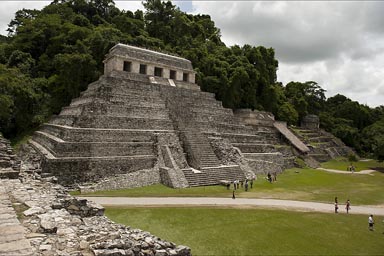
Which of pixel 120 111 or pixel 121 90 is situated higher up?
pixel 121 90

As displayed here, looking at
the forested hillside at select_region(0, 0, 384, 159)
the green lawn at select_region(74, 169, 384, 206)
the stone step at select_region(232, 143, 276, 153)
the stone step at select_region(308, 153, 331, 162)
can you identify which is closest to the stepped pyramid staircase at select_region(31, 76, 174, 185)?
the green lawn at select_region(74, 169, 384, 206)

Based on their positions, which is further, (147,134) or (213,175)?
(147,134)

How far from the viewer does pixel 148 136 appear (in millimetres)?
21234

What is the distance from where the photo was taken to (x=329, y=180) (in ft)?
83.7

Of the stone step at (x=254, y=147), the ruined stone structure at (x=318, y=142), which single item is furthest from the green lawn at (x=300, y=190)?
the ruined stone structure at (x=318, y=142)

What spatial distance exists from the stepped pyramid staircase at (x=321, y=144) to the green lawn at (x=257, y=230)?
1138 inches

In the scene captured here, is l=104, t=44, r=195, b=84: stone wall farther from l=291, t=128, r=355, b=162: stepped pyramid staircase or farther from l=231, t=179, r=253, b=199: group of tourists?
l=291, t=128, r=355, b=162: stepped pyramid staircase

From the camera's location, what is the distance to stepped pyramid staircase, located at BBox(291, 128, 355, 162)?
4162 centimetres

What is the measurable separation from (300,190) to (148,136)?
39.2 feet

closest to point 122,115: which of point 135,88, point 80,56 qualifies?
point 135,88

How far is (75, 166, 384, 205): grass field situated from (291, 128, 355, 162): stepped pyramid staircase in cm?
1483

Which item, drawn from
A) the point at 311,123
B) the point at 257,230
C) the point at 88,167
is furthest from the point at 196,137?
the point at 311,123

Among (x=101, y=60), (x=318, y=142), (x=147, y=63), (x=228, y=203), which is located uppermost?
(x=101, y=60)

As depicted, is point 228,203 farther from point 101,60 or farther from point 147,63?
point 101,60
